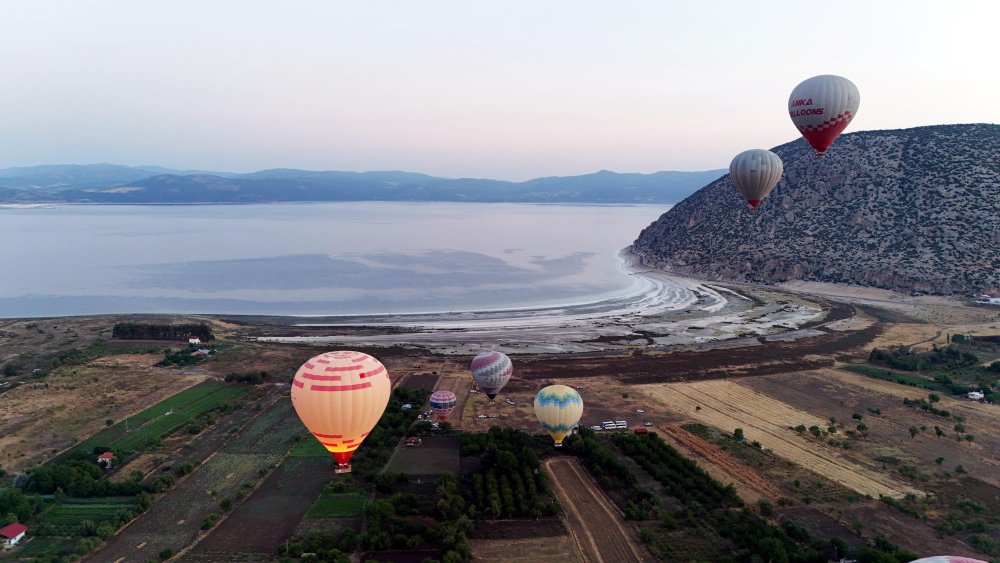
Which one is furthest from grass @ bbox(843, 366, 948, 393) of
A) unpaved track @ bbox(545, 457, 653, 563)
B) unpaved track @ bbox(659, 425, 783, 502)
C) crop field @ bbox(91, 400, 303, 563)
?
crop field @ bbox(91, 400, 303, 563)

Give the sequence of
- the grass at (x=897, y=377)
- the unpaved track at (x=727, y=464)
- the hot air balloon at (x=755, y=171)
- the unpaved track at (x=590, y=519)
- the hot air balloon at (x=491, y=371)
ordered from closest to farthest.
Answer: the unpaved track at (x=590, y=519) → the unpaved track at (x=727, y=464) → the hot air balloon at (x=491, y=371) → the grass at (x=897, y=377) → the hot air balloon at (x=755, y=171)

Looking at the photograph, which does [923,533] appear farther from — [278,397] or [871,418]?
[278,397]

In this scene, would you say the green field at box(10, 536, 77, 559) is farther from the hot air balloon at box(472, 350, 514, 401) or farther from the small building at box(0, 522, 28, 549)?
the hot air balloon at box(472, 350, 514, 401)

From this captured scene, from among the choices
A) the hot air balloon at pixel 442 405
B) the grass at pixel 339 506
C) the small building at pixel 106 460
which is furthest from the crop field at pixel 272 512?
the small building at pixel 106 460

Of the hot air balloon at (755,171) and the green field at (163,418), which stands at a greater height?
the hot air balloon at (755,171)

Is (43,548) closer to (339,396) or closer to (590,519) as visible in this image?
(339,396)

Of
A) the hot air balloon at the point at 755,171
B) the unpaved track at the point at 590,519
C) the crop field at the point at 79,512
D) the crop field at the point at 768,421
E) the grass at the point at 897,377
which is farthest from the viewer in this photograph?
the hot air balloon at the point at 755,171

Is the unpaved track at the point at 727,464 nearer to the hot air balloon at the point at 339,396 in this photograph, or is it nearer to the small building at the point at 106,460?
the hot air balloon at the point at 339,396

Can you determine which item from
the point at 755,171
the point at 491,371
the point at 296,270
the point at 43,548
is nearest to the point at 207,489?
the point at 43,548
